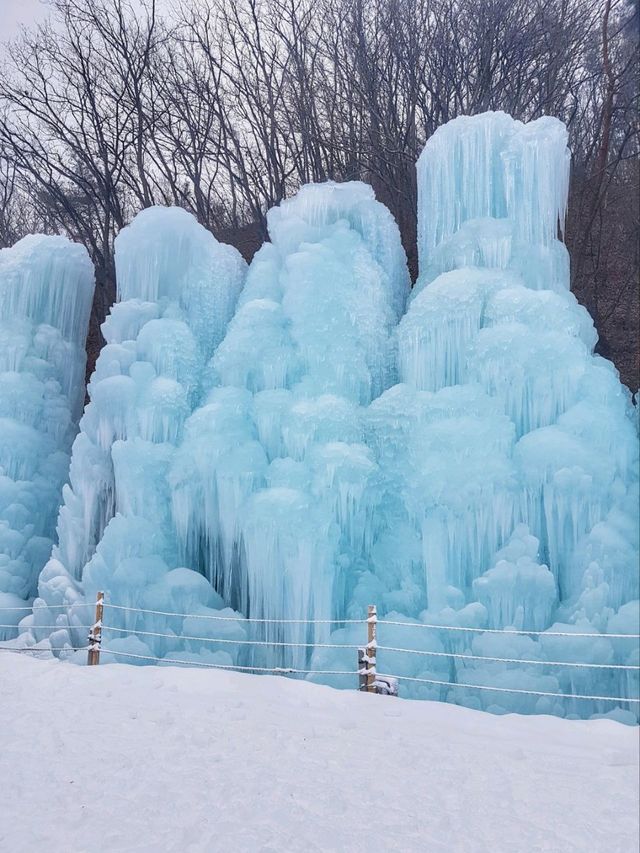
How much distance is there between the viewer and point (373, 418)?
24.6ft

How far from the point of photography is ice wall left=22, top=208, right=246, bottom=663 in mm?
7746

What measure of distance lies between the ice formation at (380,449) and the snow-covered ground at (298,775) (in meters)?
0.97

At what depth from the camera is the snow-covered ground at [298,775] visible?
341 cm

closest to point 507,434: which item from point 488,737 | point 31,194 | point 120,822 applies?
point 488,737

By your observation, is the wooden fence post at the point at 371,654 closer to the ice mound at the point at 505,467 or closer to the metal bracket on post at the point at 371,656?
the metal bracket on post at the point at 371,656

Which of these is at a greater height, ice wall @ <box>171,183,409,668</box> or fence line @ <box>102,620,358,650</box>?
ice wall @ <box>171,183,409,668</box>

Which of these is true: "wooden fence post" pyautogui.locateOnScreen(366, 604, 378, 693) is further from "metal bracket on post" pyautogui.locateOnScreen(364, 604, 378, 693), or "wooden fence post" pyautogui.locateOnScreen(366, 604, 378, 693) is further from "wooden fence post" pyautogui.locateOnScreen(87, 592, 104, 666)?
"wooden fence post" pyautogui.locateOnScreen(87, 592, 104, 666)

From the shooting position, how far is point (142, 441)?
26.9ft

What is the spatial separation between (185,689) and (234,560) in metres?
1.96

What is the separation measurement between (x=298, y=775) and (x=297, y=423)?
4.02 meters

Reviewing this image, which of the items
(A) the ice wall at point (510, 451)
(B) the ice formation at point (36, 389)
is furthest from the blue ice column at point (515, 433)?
(B) the ice formation at point (36, 389)

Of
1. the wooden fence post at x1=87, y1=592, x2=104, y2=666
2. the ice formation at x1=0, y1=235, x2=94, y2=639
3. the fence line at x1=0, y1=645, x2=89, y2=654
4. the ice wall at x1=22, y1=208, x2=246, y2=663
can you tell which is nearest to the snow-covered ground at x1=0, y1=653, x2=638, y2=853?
the wooden fence post at x1=87, y1=592, x2=104, y2=666

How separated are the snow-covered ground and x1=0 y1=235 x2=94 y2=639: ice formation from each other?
13.5 feet

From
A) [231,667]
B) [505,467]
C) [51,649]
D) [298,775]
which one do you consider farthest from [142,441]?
[298,775]
